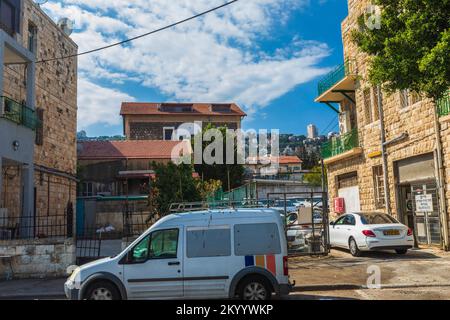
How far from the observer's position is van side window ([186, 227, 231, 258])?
326 inches

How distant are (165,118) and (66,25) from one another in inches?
1478

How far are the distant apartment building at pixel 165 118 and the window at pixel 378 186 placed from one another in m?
43.7

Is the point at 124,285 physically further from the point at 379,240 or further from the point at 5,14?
the point at 5,14

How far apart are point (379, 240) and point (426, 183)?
3.66 m

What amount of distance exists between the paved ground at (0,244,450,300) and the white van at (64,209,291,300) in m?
1.37

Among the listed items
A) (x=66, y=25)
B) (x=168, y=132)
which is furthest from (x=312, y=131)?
(x=66, y=25)

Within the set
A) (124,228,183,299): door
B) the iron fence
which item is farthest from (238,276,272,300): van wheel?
the iron fence

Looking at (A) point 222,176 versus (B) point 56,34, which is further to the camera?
(A) point 222,176

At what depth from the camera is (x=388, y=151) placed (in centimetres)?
1798

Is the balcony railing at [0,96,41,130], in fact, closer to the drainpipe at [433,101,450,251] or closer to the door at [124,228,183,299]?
the door at [124,228,183,299]

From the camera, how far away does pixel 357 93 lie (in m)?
21.0

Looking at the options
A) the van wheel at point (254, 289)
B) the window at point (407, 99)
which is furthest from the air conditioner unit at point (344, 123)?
the van wheel at point (254, 289)

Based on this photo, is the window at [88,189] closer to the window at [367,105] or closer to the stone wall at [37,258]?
the window at [367,105]
